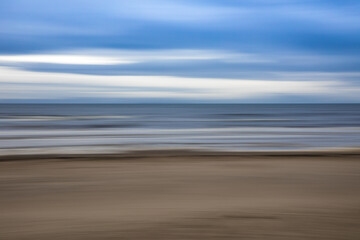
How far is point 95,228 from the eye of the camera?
3449 mm

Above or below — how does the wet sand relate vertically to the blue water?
below

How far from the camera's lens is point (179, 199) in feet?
14.8

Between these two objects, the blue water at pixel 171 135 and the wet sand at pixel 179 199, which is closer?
the wet sand at pixel 179 199

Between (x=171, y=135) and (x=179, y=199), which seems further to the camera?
(x=171, y=135)

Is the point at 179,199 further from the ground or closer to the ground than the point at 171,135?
closer to the ground

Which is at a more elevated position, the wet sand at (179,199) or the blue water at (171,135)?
the blue water at (171,135)

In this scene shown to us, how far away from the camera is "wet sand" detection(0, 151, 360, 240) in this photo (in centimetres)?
340

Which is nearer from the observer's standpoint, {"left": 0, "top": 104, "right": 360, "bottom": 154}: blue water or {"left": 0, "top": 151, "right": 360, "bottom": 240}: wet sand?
{"left": 0, "top": 151, "right": 360, "bottom": 240}: wet sand

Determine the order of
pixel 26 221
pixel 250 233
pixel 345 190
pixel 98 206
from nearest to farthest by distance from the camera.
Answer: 1. pixel 250 233
2. pixel 26 221
3. pixel 98 206
4. pixel 345 190

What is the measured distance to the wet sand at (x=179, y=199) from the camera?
3398 mm

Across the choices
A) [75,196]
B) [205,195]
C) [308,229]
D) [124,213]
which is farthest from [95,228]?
[308,229]

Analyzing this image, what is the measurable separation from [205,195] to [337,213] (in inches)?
60.1

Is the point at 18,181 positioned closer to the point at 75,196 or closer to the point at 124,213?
the point at 75,196

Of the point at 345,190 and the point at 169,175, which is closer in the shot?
the point at 345,190
